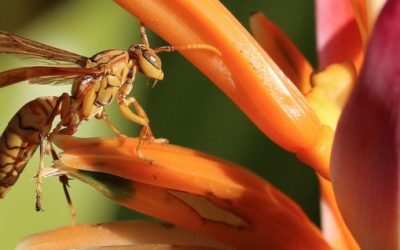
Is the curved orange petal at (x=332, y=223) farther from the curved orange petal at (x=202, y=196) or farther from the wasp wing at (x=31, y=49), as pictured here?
the wasp wing at (x=31, y=49)

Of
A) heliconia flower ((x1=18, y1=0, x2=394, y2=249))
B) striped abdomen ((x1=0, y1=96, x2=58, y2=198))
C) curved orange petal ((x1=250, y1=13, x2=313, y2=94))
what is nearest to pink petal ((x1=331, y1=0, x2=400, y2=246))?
heliconia flower ((x1=18, y1=0, x2=394, y2=249))

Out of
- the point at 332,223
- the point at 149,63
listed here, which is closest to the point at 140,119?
the point at 149,63

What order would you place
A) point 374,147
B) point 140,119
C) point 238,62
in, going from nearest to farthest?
1. point 374,147
2. point 238,62
3. point 140,119

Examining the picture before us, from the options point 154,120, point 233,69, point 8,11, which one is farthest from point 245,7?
point 233,69

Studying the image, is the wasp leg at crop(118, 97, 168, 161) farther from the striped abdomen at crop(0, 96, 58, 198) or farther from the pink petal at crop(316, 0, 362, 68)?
the pink petal at crop(316, 0, 362, 68)

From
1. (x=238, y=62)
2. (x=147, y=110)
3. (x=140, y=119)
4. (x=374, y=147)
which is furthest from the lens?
(x=147, y=110)

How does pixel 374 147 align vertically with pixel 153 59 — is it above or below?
below

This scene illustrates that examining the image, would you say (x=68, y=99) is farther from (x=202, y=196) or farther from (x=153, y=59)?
(x=202, y=196)
